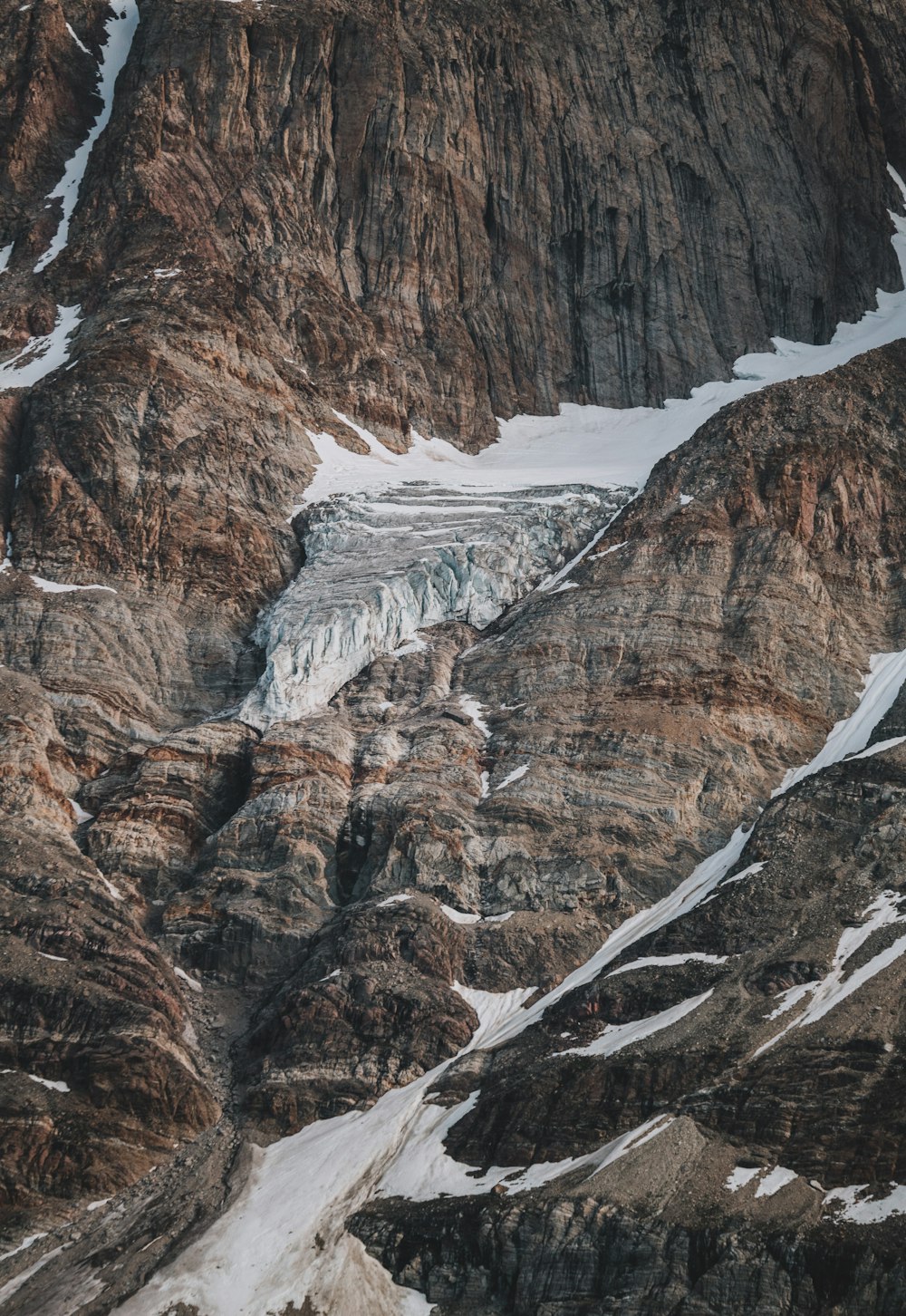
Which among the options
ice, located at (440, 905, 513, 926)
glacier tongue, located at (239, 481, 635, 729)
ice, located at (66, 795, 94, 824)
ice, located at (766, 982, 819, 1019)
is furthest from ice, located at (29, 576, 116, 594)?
ice, located at (766, 982, 819, 1019)

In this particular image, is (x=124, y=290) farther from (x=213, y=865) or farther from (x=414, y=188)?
(x=213, y=865)

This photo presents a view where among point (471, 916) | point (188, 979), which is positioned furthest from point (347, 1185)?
point (471, 916)

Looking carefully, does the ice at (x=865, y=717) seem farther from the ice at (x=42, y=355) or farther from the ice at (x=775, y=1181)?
the ice at (x=42, y=355)

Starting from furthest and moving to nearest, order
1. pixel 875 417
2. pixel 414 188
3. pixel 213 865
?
pixel 414 188
pixel 875 417
pixel 213 865

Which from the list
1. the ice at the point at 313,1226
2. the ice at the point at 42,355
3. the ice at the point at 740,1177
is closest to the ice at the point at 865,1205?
the ice at the point at 740,1177

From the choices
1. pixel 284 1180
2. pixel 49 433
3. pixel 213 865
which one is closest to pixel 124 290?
pixel 49 433
